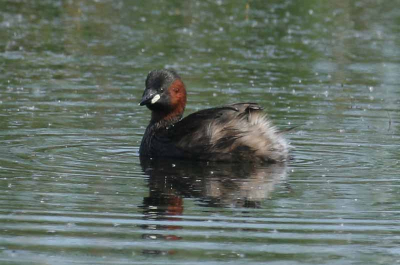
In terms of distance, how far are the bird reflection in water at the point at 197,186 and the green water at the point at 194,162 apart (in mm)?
21

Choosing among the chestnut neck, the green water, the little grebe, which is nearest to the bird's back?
the little grebe

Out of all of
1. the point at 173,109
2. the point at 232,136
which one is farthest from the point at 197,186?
the point at 173,109

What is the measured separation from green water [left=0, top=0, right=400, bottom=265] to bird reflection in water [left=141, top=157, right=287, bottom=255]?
0.07ft

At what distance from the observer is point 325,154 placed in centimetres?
1063

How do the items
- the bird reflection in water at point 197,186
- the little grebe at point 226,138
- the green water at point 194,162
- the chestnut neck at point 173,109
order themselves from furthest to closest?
the chestnut neck at point 173,109
the little grebe at point 226,138
the bird reflection in water at point 197,186
the green water at point 194,162

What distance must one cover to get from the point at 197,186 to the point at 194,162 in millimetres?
1309

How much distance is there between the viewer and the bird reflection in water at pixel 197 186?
779cm

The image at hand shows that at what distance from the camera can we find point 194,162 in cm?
1043

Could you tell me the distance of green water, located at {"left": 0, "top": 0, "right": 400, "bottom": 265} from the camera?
23.1ft

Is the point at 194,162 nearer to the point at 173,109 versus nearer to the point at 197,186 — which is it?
the point at 173,109

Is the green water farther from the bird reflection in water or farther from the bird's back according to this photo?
the bird's back

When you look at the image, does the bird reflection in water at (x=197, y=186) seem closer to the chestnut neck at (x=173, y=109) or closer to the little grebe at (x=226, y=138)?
the little grebe at (x=226, y=138)

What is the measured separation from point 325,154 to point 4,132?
358 centimetres

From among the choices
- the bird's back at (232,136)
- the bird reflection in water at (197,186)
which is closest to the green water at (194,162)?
the bird reflection in water at (197,186)
